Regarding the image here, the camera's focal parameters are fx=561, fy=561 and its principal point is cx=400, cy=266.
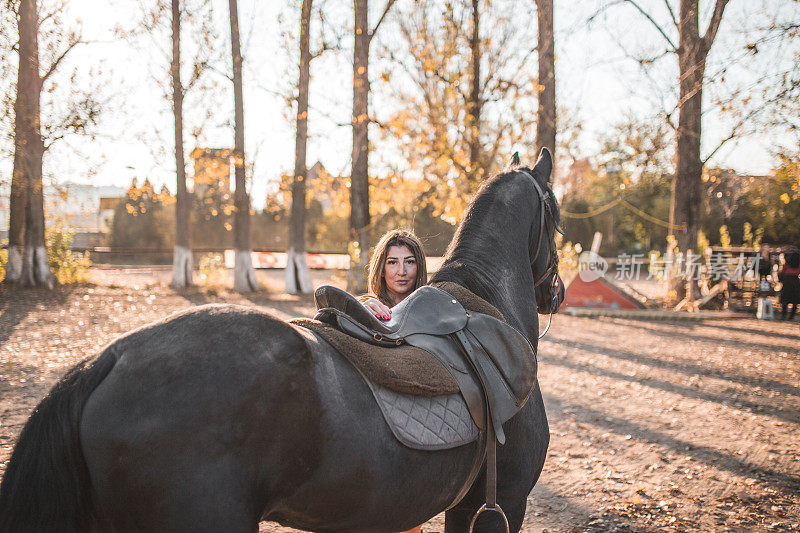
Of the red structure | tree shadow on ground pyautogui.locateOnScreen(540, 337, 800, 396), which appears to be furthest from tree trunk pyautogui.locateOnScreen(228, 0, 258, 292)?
tree shadow on ground pyautogui.locateOnScreen(540, 337, 800, 396)

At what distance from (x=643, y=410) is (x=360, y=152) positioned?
10125 mm

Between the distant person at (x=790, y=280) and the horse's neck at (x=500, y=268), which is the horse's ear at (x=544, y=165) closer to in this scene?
the horse's neck at (x=500, y=268)

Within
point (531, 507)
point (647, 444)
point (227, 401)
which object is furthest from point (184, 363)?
point (647, 444)

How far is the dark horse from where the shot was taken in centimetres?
144

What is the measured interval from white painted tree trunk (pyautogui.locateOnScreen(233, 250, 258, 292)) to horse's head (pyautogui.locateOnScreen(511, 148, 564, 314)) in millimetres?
13938

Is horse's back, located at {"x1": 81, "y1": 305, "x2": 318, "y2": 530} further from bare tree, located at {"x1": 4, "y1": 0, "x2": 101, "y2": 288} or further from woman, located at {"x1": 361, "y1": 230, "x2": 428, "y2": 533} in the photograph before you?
bare tree, located at {"x1": 4, "y1": 0, "x2": 101, "y2": 288}

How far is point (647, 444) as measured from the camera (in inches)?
206

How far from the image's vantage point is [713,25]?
40.9 feet

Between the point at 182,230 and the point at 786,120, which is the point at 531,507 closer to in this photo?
the point at 786,120

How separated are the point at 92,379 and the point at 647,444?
16.6 ft

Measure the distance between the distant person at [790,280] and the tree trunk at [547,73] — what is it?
6.88 m

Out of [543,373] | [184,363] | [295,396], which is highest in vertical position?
[184,363]

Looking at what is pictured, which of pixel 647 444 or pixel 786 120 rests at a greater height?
pixel 786 120

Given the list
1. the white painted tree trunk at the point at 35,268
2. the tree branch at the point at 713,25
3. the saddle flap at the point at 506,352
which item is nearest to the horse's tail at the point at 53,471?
the saddle flap at the point at 506,352
